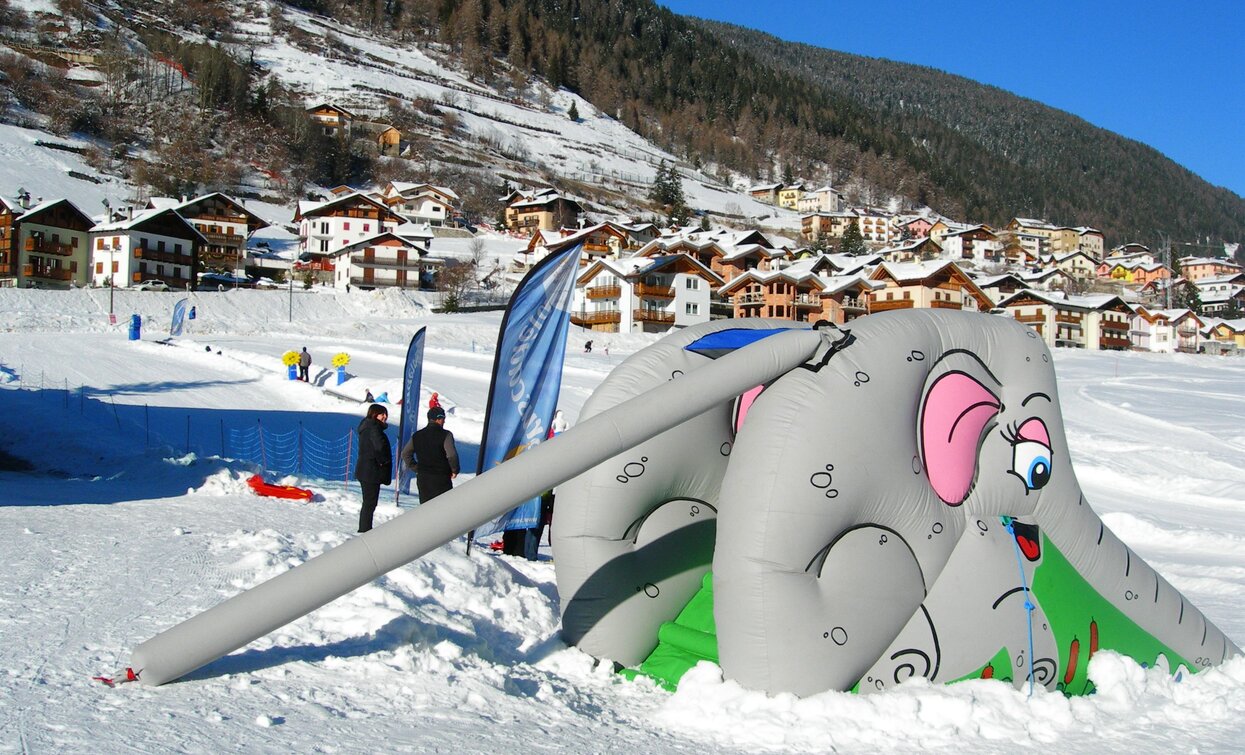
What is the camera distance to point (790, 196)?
153375 millimetres

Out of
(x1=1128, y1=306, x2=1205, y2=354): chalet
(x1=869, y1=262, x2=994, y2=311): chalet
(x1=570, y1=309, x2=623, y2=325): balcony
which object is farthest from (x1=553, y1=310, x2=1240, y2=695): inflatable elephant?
(x1=1128, y1=306, x2=1205, y2=354): chalet

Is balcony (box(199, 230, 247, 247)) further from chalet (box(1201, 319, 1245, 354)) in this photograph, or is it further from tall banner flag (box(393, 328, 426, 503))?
chalet (box(1201, 319, 1245, 354))

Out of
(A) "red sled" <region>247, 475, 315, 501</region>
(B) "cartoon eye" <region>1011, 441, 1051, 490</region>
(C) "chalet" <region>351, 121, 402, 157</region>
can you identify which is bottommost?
(A) "red sled" <region>247, 475, 315, 501</region>

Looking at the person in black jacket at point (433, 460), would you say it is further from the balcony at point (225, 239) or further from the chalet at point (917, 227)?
the chalet at point (917, 227)

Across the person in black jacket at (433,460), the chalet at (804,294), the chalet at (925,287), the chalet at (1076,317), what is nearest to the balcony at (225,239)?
the chalet at (804,294)

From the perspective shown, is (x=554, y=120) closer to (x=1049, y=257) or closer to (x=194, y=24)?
(x=194, y=24)

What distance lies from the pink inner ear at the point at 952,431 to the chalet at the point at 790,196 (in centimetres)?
15059

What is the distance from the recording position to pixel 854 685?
18.8ft

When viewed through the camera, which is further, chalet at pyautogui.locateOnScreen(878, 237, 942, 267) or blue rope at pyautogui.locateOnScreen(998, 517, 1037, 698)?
chalet at pyautogui.locateOnScreen(878, 237, 942, 267)

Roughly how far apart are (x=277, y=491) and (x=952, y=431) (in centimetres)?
792

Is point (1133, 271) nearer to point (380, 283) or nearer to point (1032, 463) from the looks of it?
point (380, 283)

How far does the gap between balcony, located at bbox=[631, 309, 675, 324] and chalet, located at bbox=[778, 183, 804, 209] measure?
96292 mm

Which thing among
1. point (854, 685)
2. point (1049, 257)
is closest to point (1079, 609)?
point (854, 685)

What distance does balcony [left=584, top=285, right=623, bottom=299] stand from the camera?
61.3 meters
